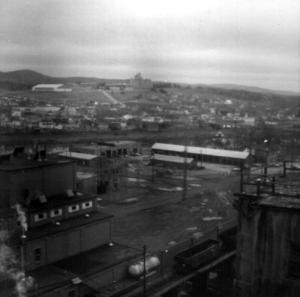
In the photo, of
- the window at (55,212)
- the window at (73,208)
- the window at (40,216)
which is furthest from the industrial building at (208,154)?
the window at (40,216)

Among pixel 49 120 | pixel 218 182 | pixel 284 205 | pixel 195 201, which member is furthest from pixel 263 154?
→ pixel 284 205

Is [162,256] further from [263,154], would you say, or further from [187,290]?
[263,154]

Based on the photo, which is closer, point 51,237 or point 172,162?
point 51,237

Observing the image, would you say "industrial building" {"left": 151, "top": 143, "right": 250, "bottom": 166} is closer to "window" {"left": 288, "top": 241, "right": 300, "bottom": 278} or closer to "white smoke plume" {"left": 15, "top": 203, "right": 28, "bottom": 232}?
"white smoke plume" {"left": 15, "top": 203, "right": 28, "bottom": 232}

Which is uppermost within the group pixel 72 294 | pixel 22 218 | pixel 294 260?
pixel 294 260

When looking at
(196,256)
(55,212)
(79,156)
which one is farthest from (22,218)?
(79,156)

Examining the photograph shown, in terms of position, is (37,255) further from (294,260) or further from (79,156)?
(79,156)

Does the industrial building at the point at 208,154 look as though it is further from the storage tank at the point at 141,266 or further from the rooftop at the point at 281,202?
the rooftop at the point at 281,202
